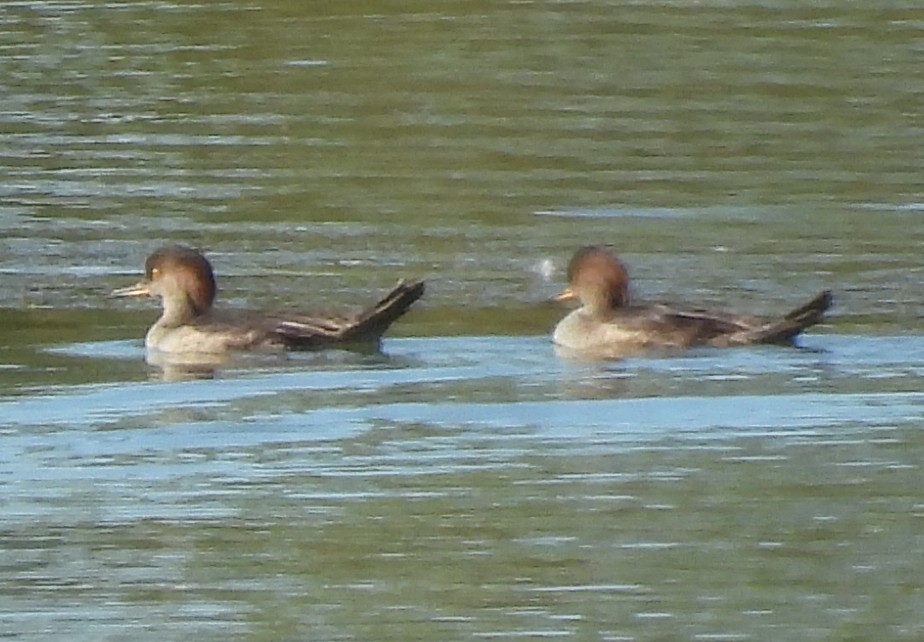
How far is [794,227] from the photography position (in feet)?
54.9

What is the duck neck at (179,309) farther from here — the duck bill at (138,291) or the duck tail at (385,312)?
the duck tail at (385,312)

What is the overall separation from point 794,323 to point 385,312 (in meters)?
1.87

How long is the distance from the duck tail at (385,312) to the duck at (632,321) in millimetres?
736

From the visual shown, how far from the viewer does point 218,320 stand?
14.5 metres

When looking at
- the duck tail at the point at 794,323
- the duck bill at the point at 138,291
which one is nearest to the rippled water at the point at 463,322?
the duck tail at the point at 794,323

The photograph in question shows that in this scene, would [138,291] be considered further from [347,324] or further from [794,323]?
[794,323]


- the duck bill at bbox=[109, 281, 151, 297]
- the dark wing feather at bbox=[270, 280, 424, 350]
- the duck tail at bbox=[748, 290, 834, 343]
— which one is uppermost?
the duck bill at bbox=[109, 281, 151, 297]

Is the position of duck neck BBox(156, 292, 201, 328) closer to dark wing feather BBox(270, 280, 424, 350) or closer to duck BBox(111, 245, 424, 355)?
duck BBox(111, 245, 424, 355)

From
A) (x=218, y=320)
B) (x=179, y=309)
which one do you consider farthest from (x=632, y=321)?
(x=179, y=309)

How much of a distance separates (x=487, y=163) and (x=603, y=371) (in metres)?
5.76

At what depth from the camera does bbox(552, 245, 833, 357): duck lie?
542 inches

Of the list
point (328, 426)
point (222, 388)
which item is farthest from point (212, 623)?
point (222, 388)

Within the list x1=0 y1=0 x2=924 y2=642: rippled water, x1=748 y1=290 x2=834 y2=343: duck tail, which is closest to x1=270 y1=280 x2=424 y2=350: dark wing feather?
x1=0 y1=0 x2=924 y2=642: rippled water

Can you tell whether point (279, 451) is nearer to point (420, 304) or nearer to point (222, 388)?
point (222, 388)
